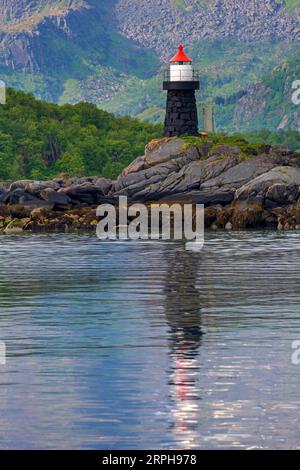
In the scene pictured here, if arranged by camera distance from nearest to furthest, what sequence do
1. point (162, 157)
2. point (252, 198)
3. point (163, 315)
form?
1. point (163, 315)
2. point (252, 198)
3. point (162, 157)

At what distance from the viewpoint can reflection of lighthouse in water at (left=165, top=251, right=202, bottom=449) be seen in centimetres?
3247

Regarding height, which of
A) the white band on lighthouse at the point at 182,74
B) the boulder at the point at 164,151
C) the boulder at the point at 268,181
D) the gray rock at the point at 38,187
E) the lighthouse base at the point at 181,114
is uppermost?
the white band on lighthouse at the point at 182,74

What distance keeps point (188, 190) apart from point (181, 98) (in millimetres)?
10987

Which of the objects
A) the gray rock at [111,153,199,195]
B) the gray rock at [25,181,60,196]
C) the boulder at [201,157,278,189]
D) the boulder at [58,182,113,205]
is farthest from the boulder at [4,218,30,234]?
the boulder at [201,157,278,189]

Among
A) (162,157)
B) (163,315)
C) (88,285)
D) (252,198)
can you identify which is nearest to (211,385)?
(163,315)

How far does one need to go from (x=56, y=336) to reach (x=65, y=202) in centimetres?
8845

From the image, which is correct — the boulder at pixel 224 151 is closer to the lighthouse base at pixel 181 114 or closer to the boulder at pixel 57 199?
the lighthouse base at pixel 181 114

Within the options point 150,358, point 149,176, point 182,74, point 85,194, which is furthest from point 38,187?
point 150,358

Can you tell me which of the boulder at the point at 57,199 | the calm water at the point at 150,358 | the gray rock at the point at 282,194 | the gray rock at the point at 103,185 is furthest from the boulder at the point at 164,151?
the calm water at the point at 150,358

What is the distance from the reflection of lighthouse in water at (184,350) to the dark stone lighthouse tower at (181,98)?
219ft

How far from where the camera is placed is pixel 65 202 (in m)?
135

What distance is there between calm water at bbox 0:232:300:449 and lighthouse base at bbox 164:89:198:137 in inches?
2575

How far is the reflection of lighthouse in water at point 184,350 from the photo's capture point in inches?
1278
